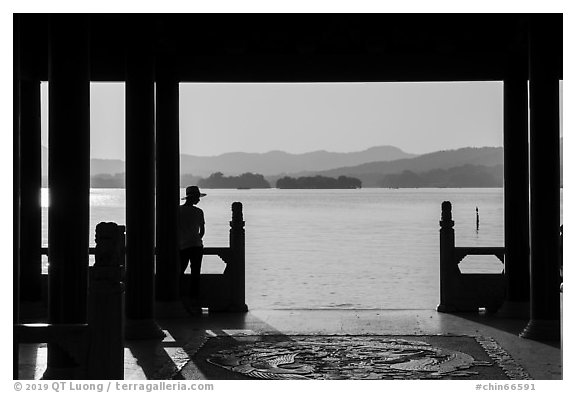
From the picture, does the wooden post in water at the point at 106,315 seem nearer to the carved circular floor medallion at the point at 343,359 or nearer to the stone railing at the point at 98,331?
the stone railing at the point at 98,331

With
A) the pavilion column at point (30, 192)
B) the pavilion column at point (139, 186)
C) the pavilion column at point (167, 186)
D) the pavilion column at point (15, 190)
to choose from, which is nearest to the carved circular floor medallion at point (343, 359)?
the pavilion column at point (139, 186)

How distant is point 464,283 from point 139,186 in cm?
477

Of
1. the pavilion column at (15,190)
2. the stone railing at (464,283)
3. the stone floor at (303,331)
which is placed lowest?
the stone floor at (303,331)

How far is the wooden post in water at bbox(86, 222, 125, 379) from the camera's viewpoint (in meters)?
5.59

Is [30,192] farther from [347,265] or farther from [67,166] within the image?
[347,265]

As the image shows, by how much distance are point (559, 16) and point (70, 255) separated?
5.50 meters

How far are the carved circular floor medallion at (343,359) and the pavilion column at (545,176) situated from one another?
132 cm

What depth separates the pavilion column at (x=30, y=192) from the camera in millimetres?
13039

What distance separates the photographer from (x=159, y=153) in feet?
42.0

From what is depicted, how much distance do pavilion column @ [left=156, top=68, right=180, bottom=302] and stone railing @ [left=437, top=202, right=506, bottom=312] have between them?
→ 3.46m

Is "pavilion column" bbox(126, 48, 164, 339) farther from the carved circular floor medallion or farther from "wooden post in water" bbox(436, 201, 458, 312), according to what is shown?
"wooden post in water" bbox(436, 201, 458, 312)

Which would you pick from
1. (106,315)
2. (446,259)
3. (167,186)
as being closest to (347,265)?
(446,259)
